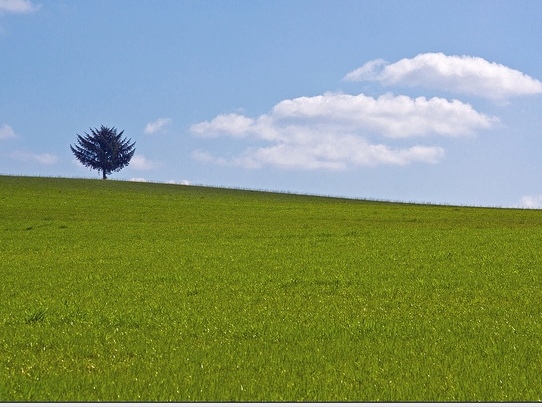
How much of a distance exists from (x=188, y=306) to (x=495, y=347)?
8.23m

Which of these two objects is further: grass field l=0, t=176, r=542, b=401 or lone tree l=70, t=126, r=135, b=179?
lone tree l=70, t=126, r=135, b=179

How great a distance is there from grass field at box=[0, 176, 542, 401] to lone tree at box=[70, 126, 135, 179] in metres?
89.9

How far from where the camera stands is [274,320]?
51.7 feet

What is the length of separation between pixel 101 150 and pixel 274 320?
4562 inches

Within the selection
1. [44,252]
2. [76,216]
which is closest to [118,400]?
[44,252]

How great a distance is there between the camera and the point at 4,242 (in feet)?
127

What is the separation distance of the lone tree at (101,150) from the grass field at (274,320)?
89867mm

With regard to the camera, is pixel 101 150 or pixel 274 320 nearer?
pixel 274 320

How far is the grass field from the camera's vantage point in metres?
10.9

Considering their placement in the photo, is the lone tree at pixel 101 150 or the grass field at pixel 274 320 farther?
the lone tree at pixel 101 150

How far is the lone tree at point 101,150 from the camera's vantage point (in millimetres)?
125875

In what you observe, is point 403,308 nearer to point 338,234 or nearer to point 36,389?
point 36,389

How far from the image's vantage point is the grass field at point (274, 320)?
10.9m

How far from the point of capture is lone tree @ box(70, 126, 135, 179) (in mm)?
125875
